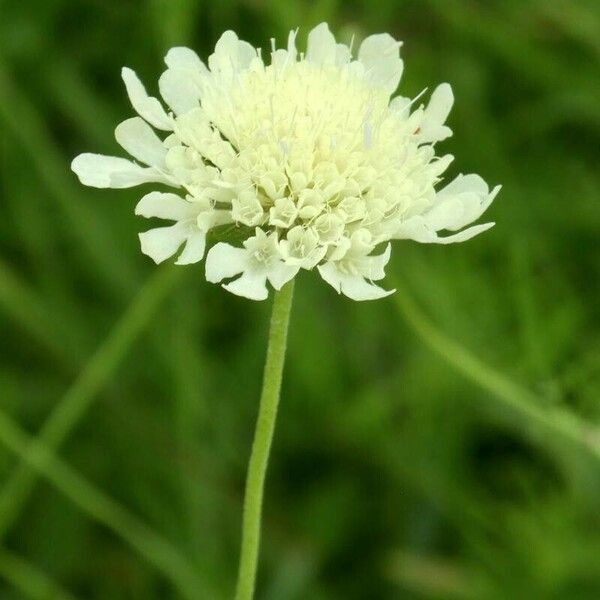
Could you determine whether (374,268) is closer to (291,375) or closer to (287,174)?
(287,174)

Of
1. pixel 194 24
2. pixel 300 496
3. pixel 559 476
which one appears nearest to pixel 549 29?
pixel 194 24

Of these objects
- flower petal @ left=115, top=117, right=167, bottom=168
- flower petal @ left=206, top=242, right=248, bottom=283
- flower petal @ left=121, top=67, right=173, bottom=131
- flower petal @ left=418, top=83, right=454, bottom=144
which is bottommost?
flower petal @ left=206, top=242, right=248, bottom=283

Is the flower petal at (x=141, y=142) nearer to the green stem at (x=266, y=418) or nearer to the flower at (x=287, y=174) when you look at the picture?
the flower at (x=287, y=174)

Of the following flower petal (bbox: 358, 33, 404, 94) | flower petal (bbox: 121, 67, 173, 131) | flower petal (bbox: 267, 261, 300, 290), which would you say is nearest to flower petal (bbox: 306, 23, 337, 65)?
flower petal (bbox: 358, 33, 404, 94)

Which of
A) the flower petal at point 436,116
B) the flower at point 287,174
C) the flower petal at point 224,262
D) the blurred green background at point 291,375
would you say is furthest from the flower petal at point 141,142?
the blurred green background at point 291,375

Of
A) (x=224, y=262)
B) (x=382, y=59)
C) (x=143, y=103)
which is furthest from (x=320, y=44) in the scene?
(x=224, y=262)

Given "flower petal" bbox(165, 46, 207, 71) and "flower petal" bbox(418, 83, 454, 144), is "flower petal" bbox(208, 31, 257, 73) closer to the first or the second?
"flower petal" bbox(165, 46, 207, 71)
